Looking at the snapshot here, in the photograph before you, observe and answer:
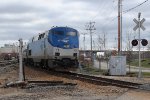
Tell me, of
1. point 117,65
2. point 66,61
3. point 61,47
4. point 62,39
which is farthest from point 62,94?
point 62,39

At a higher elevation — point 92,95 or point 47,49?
point 47,49

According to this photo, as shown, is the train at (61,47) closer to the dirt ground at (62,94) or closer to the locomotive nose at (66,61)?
the locomotive nose at (66,61)

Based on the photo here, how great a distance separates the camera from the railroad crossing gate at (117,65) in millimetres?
33750

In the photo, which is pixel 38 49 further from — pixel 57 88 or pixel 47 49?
pixel 57 88

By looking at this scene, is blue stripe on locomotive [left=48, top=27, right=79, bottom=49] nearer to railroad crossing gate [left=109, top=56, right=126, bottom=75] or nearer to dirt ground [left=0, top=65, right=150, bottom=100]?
railroad crossing gate [left=109, top=56, right=126, bottom=75]

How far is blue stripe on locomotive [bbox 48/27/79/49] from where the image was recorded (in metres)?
34.0

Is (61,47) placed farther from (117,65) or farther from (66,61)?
(117,65)

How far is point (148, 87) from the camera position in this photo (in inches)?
765

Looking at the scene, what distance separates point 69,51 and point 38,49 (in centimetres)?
668

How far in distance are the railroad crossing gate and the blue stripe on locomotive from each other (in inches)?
135

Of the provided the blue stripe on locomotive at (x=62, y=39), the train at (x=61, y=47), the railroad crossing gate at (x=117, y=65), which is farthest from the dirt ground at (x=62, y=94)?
the railroad crossing gate at (x=117, y=65)

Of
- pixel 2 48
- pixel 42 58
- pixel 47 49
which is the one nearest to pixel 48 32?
pixel 47 49

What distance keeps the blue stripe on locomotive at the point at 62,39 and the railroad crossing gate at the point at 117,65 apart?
342cm

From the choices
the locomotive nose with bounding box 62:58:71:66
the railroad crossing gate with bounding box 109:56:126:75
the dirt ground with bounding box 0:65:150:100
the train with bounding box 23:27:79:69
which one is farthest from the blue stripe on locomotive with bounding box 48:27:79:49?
the dirt ground with bounding box 0:65:150:100
